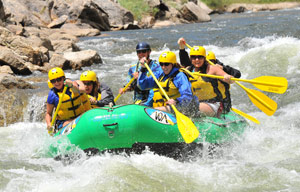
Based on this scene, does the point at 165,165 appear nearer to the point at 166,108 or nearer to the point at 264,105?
the point at 166,108

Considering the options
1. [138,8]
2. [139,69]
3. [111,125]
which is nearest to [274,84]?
[139,69]

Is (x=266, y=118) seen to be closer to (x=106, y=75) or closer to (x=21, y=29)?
(x=106, y=75)

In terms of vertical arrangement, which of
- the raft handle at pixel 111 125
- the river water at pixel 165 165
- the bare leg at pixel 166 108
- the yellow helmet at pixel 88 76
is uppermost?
the yellow helmet at pixel 88 76

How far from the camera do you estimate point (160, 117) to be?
490 centimetres

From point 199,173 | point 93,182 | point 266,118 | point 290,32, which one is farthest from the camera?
point 290,32

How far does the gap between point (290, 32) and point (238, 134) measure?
11193 mm

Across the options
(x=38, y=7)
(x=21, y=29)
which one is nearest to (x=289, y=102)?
(x=21, y=29)

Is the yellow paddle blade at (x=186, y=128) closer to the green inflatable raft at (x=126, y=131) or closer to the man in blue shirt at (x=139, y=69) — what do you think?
the green inflatable raft at (x=126, y=131)

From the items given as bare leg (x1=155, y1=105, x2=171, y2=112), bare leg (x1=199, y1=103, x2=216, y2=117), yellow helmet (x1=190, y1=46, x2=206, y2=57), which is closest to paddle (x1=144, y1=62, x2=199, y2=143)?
bare leg (x1=155, y1=105, x2=171, y2=112)

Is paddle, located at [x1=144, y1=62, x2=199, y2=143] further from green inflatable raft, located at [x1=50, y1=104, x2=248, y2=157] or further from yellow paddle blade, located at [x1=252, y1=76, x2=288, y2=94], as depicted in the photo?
yellow paddle blade, located at [x1=252, y1=76, x2=288, y2=94]

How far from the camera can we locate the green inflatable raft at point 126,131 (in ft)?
15.5

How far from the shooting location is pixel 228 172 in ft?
15.6

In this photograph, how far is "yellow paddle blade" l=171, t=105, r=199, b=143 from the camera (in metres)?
4.74

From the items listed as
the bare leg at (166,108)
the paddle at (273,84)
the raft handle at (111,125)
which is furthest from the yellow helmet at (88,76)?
the paddle at (273,84)
